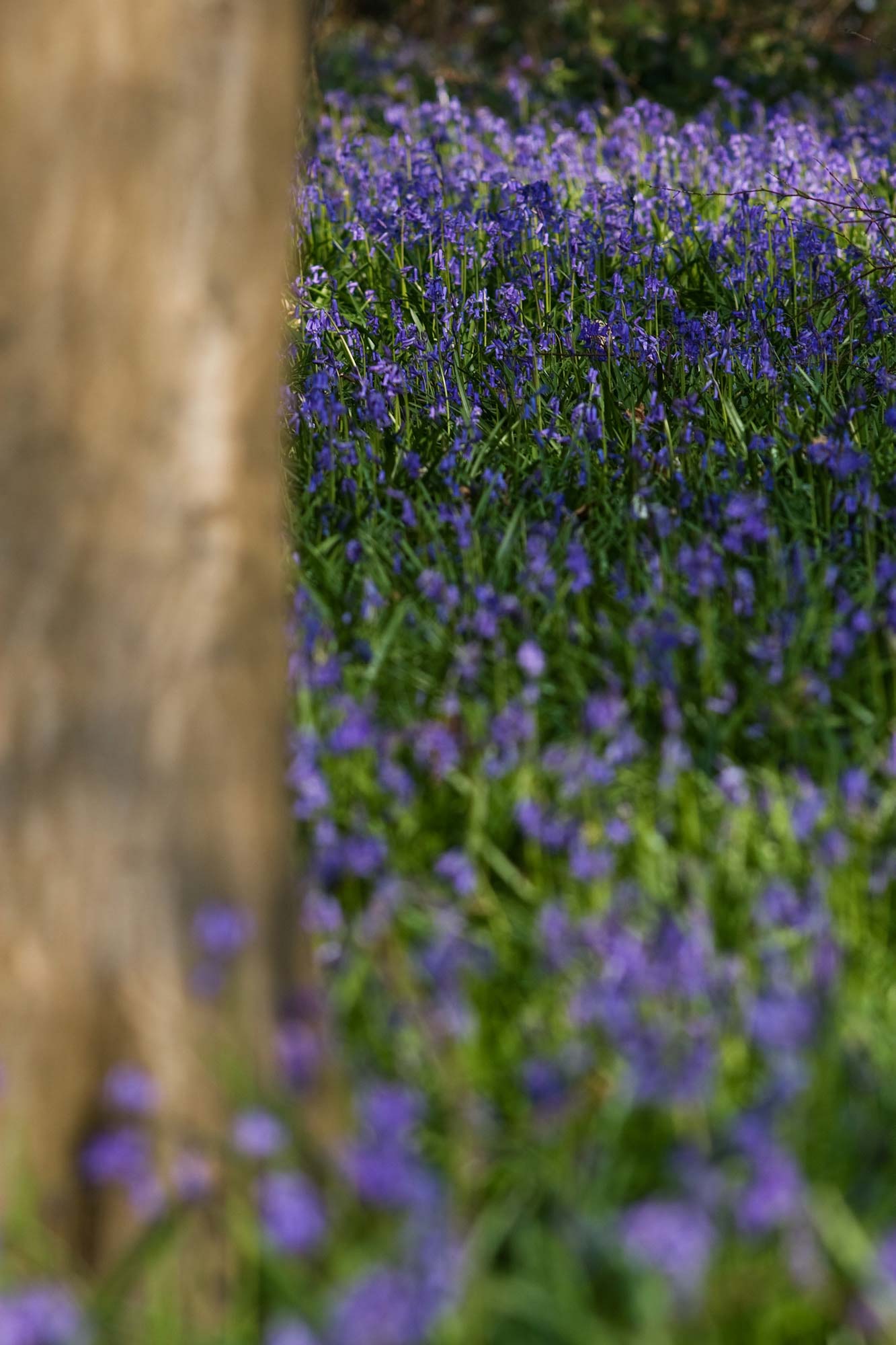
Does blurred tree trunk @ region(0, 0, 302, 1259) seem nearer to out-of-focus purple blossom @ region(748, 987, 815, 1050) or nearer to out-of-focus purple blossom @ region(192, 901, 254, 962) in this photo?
out-of-focus purple blossom @ region(192, 901, 254, 962)

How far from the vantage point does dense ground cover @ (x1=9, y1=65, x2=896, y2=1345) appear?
164 cm

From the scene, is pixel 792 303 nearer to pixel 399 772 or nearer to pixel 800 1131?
pixel 399 772

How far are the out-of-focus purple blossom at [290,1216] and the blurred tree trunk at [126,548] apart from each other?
0.25 m

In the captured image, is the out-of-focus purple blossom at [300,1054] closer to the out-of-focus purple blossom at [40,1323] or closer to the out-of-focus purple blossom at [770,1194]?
the out-of-focus purple blossom at [40,1323]

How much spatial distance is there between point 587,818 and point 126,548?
95cm

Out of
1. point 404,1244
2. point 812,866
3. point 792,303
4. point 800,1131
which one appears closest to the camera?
point 404,1244

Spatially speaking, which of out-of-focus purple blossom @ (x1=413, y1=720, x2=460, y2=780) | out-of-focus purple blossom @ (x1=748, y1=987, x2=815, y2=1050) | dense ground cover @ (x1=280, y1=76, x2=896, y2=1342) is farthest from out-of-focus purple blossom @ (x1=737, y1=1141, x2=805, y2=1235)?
out-of-focus purple blossom @ (x1=413, y1=720, x2=460, y2=780)

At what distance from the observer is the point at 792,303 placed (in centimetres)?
493

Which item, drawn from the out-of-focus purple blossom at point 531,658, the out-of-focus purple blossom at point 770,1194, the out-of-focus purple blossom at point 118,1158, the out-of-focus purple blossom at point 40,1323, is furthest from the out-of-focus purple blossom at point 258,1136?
the out-of-focus purple blossom at point 531,658

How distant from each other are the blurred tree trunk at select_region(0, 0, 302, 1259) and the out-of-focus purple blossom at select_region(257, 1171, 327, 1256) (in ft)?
0.80

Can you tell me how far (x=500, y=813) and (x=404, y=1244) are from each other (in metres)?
1.04

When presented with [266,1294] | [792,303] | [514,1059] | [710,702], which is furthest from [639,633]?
[792,303]

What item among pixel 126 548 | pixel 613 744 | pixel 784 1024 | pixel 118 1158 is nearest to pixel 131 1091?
pixel 118 1158

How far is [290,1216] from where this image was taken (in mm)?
1506
